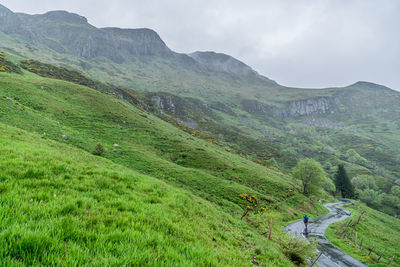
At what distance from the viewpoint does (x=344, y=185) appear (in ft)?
367

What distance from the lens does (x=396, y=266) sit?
70.9ft

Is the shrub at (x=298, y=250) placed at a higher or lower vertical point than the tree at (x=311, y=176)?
higher

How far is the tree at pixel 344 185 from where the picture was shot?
10984 cm

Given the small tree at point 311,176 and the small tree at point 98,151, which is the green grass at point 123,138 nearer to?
the small tree at point 98,151

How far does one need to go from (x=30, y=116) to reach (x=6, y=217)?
32459 millimetres

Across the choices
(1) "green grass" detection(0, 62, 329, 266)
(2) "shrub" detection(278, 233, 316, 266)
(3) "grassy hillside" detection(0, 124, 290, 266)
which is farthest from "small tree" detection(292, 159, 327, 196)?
(3) "grassy hillside" detection(0, 124, 290, 266)

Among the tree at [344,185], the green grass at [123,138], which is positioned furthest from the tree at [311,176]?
the tree at [344,185]

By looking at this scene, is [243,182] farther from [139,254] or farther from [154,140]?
[139,254]

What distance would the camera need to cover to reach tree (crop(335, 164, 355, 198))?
109838 mm

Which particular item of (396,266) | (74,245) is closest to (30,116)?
(74,245)

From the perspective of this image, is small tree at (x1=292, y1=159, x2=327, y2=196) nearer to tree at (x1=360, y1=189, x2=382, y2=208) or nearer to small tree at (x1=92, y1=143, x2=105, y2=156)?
small tree at (x1=92, y1=143, x2=105, y2=156)

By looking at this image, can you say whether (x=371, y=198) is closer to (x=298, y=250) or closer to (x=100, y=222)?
(x=298, y=250)

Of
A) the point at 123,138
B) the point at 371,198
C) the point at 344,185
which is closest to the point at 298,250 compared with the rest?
the point at 123,138

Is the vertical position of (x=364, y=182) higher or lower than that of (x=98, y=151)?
lower
